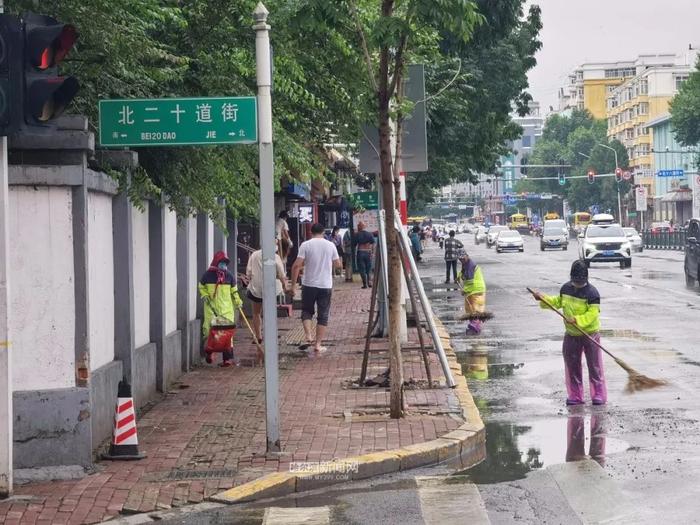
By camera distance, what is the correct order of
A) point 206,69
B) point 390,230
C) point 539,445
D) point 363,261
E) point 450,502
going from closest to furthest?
point 450,502 < point 539,445 < point 390,230 < point 206,69 < point 363,261

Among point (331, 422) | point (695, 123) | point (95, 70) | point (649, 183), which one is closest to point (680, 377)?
point (331, 422)

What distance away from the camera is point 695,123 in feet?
250

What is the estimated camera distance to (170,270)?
16453 millimetres

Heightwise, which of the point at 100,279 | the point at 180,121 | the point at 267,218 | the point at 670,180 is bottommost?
the point at 100,279

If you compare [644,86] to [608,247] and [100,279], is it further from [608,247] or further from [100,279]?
[100,279]

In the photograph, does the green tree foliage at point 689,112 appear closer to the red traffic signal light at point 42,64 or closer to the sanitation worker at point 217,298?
the sanitation worker at point 217,298

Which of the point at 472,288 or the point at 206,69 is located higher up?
the point at 206,69

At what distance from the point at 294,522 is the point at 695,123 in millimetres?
71369

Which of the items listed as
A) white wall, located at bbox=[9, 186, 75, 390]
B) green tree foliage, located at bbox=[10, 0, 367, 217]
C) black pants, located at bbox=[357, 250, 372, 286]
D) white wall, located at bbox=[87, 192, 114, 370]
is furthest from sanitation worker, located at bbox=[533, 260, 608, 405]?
black pants, located at bbox=[357, 250, 372, 286]

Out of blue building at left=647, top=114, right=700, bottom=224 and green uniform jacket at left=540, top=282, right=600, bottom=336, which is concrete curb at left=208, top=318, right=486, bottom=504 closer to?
green uniform jacket at left=540, top=282, right=600, bottom=336

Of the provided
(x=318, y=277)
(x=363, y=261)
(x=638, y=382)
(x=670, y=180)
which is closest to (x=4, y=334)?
(x=638, y=382)

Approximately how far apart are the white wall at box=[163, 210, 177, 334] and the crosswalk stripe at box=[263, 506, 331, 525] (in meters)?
7.12

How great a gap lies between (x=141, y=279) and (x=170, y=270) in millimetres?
2150

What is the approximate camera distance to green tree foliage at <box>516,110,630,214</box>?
13288 centimetres
